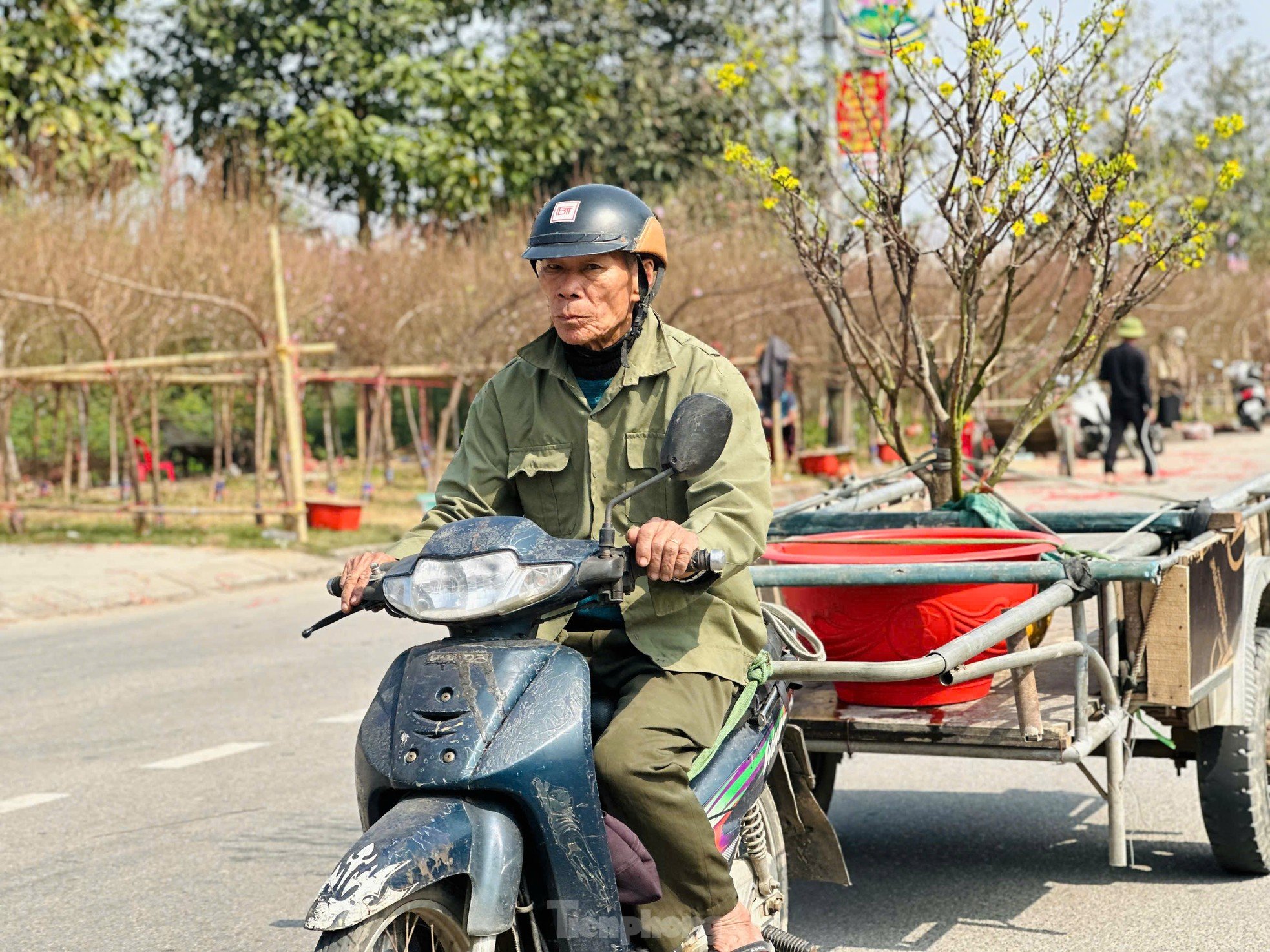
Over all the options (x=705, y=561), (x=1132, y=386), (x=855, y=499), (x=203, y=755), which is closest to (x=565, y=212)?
(x=705, y=561)

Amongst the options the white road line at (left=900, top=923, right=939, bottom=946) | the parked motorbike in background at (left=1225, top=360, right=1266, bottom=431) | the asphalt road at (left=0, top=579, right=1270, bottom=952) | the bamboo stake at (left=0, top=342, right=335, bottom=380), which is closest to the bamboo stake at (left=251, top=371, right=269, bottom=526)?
the bamboo stake at (left=0, top=342, right=335, bottom=380)

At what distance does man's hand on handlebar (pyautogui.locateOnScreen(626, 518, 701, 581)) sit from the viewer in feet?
9.97

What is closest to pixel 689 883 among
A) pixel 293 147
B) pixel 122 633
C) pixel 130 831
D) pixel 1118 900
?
pixel 1118 900

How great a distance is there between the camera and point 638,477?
137 inches

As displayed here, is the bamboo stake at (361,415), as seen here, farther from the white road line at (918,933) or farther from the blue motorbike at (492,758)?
the blue motorbike at (492,758)

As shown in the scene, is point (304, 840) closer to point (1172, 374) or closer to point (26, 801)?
point (26, 801)

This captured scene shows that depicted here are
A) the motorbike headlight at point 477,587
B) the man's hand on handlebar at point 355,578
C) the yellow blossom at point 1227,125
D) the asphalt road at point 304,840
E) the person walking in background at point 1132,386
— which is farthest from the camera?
the person walking in background at point 1132,386

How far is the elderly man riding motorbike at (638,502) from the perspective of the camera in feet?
10.3

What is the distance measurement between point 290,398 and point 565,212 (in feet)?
41.3

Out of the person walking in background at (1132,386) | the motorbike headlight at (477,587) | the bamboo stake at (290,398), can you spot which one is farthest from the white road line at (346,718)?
the person walking in background at (1132,386)

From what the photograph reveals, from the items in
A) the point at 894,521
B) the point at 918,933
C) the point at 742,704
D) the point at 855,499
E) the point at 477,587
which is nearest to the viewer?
the point at 477,587

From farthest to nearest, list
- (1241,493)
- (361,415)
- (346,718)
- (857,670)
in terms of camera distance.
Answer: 1. (361,415)
2. (346,718)
3. (1241,493)
4. (857,670)

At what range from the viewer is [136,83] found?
28.6 meters

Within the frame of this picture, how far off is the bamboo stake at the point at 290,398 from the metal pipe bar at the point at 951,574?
11.8m
